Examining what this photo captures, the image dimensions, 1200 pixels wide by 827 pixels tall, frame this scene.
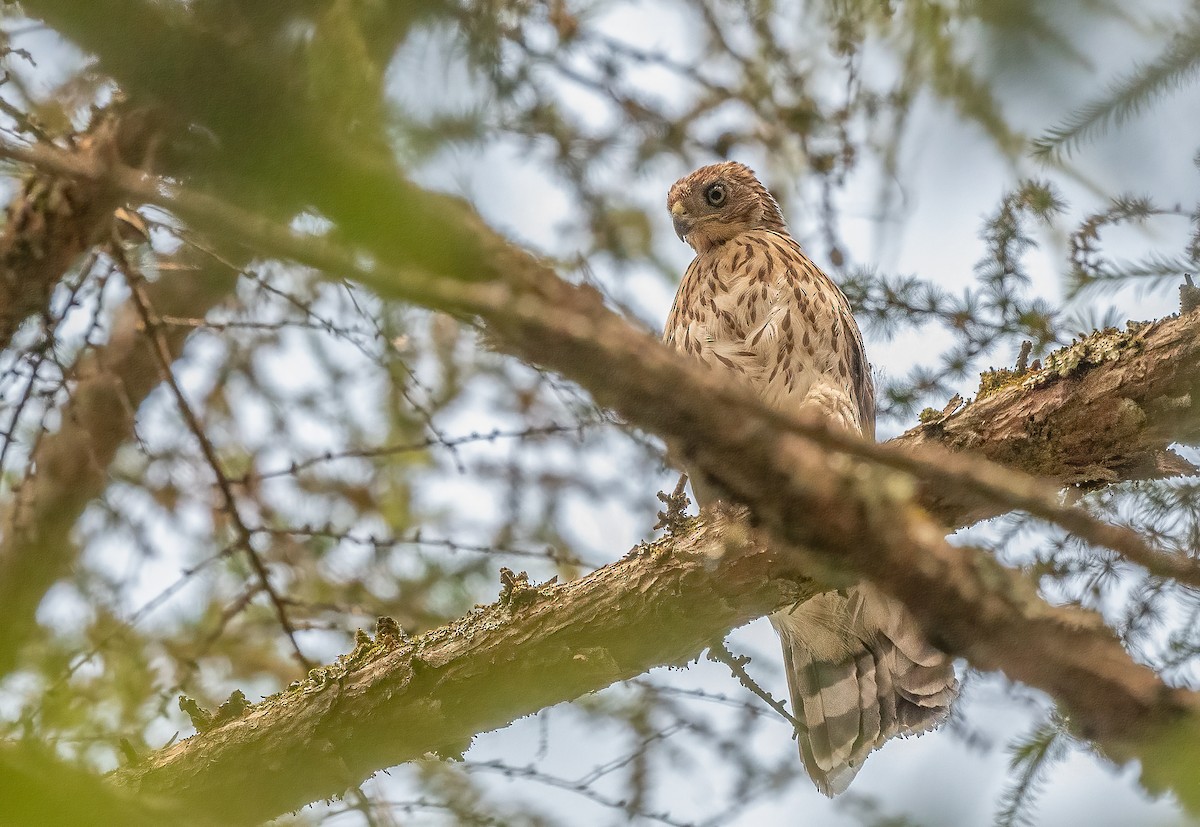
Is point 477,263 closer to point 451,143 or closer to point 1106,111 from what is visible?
point 451,143

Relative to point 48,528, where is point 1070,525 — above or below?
below

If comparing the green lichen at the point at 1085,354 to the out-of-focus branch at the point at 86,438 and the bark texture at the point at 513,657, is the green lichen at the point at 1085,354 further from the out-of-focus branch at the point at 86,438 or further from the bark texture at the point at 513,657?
the out-of-focus branch at the point at 86,438

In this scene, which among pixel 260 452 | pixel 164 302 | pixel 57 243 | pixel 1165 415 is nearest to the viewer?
pixel 1165 415

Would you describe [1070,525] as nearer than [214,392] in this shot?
Yes

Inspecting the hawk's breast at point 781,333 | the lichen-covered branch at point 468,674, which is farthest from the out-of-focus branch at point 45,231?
the hawk's breast at point 781,333

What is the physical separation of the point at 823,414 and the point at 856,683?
97 cm

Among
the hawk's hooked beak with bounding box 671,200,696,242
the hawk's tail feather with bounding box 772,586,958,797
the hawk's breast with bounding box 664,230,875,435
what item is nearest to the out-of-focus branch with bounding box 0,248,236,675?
the hawk's breast with bounding box 664,230,875,435

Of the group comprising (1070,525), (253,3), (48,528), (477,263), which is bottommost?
(1070,525)

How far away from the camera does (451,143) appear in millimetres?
1262

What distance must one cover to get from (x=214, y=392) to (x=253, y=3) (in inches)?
168

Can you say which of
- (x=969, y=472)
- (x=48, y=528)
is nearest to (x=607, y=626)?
(x=969, y=472)

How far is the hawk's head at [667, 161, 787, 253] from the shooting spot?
4.71 m

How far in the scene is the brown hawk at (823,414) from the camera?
361 centimetres

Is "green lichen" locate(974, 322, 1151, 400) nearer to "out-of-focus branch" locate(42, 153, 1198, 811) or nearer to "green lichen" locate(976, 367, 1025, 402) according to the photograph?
"green lichen" locate(976, 367, 1025, 402)
